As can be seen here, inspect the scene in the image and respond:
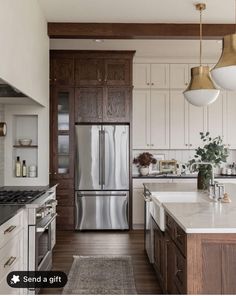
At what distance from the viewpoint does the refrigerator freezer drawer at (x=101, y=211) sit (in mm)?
5805

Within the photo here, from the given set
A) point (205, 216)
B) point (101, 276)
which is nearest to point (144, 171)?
point (101, 276)

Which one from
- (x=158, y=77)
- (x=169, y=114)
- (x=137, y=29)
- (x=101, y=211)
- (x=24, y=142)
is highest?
(x=137, y=29)

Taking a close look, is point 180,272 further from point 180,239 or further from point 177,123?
point 177,123

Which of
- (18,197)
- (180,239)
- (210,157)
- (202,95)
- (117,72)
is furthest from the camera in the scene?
(117,72)

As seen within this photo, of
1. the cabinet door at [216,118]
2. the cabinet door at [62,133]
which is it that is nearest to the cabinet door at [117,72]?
the cabinet door at [62,133]

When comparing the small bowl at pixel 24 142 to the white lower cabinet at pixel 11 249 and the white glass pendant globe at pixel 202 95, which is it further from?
the white glass pendant globe at pixel 202 95

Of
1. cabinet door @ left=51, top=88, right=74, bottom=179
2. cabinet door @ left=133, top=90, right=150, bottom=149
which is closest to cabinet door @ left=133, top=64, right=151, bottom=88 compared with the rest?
cabinet door @ left=133, top=90, right=150, bottom=149

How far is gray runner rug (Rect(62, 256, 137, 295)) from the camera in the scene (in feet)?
10.9

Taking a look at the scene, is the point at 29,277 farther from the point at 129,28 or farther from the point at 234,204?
the point at 129,28

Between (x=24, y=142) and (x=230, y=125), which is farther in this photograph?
(x=230, y=125)

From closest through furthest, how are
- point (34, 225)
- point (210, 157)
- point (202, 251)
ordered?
point (202, 251) < point (34, 225) < point (210, 157)

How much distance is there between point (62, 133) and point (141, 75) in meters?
1.70

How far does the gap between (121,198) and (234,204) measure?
3.03m

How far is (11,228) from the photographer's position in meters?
Result: 2.42
